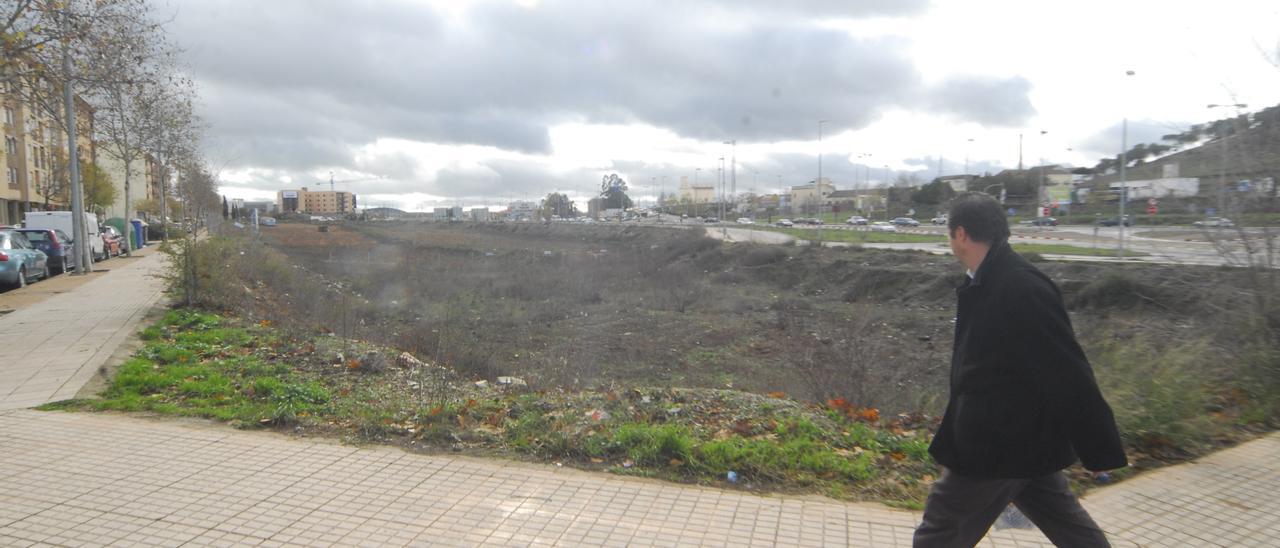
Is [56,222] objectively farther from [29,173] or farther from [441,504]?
[29,173]

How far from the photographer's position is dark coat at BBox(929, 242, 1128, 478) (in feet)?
9.75

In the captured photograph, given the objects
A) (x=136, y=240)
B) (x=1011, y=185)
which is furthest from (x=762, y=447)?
(x=136, y=240)

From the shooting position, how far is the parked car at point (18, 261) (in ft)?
60.6

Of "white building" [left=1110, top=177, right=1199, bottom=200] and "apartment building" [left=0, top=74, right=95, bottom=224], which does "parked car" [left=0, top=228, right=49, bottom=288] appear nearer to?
"white building" [left=1110, top=177, right=1199, bottom=200]

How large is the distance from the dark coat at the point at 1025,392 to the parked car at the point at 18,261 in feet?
71.8

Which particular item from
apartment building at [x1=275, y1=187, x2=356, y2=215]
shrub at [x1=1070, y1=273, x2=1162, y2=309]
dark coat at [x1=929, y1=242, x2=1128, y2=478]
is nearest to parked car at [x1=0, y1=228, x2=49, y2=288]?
dark coat at [x1=929, y1=242, x2=1128, y2=478]

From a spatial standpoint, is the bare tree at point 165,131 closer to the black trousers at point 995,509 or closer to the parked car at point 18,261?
the parked car at point 18,261

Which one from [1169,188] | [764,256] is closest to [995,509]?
[1169,188]

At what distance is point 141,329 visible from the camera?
11.3 m

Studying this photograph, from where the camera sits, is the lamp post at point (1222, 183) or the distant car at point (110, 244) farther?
the distant car at point (110, 244)

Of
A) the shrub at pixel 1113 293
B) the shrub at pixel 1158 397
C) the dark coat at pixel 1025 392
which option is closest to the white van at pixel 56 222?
the shrub at pixel 1113 293

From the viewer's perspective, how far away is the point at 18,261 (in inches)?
751

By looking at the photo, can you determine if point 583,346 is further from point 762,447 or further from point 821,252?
point 821,252

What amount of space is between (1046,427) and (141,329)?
39.1 feet
